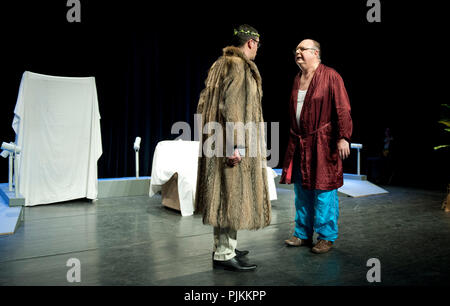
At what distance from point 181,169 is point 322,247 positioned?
205 centimetres

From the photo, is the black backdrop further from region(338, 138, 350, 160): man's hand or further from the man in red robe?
region(338, 138, 350, 160): man's hand

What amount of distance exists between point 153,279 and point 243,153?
878 millimetres

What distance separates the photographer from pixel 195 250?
2.68 m

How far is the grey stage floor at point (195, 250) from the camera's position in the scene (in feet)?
→ 6.81

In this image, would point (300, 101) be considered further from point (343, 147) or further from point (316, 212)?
point (316, 212)

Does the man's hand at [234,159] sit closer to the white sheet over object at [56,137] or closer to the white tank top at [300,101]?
the white tank top at [300,101]

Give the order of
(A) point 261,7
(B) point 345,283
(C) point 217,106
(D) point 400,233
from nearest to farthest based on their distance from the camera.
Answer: (B) point 345,283 < (C) point 217,106 < (D) point 400,233 < (A) point 261,7

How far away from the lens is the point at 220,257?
2.22 m

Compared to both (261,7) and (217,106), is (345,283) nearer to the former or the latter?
(217,106)

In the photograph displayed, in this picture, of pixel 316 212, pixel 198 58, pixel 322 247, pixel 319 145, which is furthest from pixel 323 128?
pixel 198 58

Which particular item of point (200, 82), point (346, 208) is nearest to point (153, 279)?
point (346, 208)

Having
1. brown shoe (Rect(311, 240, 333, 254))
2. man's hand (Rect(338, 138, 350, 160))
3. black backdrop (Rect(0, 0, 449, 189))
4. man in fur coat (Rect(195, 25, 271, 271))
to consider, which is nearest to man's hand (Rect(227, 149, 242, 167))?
man in fur coat (Rect(195, 25, 271, 271))

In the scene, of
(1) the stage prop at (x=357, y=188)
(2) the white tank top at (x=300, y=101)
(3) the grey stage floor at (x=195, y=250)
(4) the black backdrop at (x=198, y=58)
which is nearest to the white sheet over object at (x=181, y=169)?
(3) the grey stage floor at (x=195, y=250)

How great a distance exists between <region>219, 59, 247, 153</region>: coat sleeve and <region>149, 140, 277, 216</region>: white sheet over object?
2.08 metres
